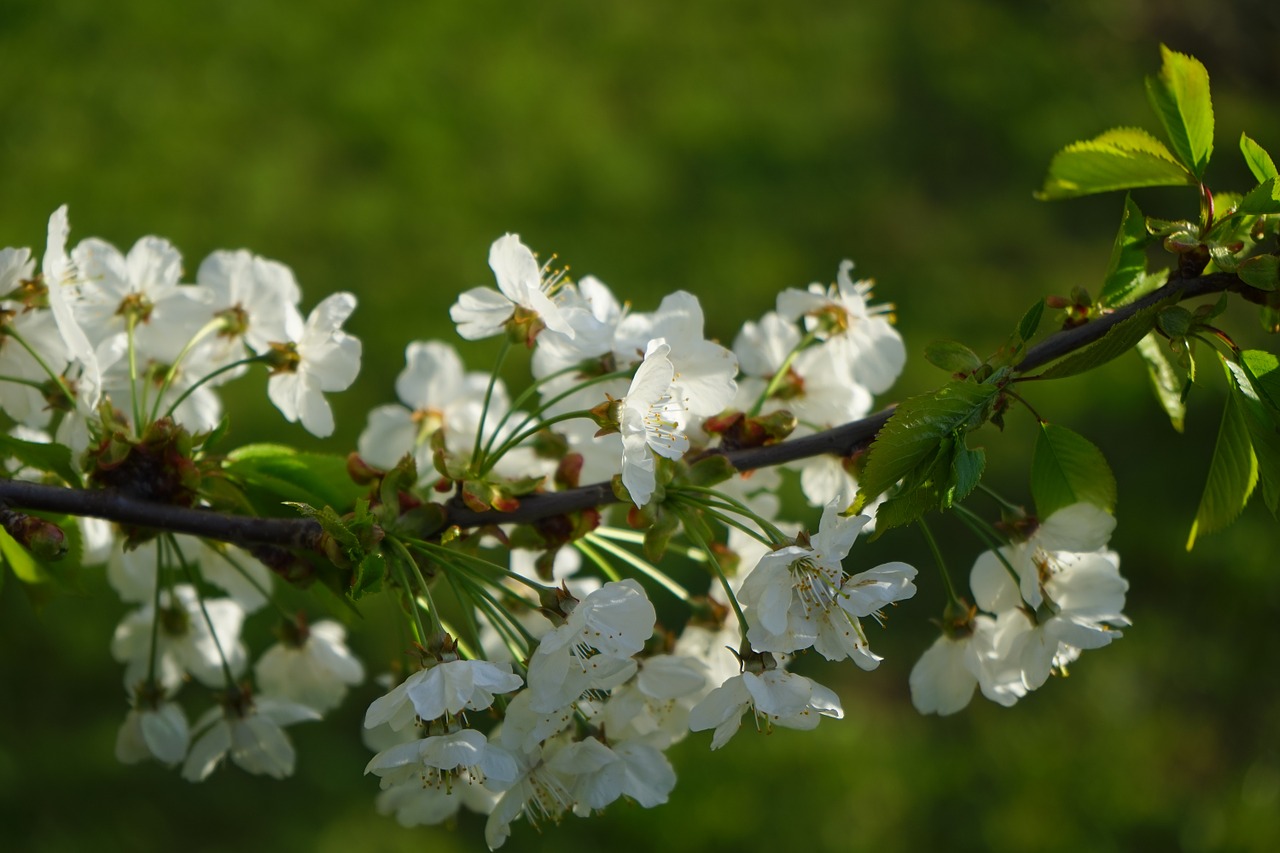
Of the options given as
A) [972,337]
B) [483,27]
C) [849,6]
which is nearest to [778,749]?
[972,337]

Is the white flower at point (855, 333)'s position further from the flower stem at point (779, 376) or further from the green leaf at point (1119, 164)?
the green leaf at point (1119, 164)

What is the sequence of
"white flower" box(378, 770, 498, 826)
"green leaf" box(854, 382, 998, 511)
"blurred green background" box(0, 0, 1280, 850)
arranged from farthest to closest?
1. "blurred green background" box(0, 0, 1280, 850)
2. "white flower" box(378, 770, 498, 826)
3. "green leaf" box(854, 382, 998, 511)

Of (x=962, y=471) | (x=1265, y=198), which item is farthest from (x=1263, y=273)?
(x=962, y=471)

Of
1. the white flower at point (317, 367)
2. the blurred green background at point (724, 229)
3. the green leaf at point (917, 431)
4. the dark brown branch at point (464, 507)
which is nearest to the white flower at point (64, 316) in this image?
the dark brown branch at point (464, 507)

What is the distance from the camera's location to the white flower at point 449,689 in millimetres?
1060

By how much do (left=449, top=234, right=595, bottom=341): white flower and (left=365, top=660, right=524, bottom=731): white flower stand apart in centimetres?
35

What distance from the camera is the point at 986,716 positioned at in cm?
302

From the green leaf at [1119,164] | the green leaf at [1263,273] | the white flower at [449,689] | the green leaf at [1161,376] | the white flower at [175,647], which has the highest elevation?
the green leaf at [1119,164]

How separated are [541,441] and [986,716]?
6.72ft

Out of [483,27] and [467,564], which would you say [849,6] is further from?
[467,564]

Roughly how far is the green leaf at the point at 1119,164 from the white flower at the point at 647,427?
43cm

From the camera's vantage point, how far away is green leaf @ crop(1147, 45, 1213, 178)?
1.14 meters

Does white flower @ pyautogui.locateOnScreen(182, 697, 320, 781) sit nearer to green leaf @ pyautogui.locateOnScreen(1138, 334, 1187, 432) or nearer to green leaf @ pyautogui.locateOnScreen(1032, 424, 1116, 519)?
green leaf @ pyautogui.locateOnScreen(1032, 424, 1116, 519)

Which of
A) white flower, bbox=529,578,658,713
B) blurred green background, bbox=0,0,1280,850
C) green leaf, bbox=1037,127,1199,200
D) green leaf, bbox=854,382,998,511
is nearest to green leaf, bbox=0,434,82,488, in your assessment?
white flower, bbox=529,578,658,713
